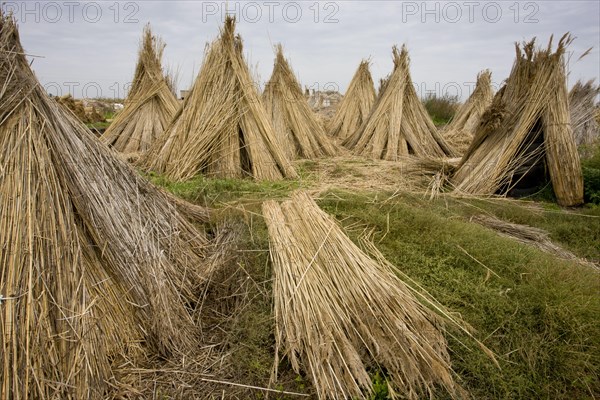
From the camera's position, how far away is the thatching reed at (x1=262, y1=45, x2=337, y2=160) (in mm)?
7816

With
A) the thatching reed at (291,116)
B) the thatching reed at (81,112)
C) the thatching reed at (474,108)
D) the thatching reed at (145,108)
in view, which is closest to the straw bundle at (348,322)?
the thatching reed at (291,116)

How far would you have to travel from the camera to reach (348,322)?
2.42 meters

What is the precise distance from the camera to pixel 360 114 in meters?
11.4

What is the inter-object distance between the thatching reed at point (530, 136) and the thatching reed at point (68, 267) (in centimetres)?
399

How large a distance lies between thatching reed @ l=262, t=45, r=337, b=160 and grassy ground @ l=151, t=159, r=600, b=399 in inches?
137

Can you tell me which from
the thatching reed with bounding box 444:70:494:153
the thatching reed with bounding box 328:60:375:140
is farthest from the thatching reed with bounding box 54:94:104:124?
the thatching reed with bounding box 444:70:494:153

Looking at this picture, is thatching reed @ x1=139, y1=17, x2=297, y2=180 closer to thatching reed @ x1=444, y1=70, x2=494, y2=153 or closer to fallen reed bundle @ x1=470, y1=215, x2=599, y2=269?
fallen reed bundle @ x1=470, y1=215, x2=599, y2=269

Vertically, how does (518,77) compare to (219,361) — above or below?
above

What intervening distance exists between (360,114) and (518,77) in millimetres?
6094

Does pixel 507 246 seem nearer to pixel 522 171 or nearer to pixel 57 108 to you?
pixel 522 171

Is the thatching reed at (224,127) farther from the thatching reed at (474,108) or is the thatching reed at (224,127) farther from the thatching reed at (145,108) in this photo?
the thatching reed at (474,108)

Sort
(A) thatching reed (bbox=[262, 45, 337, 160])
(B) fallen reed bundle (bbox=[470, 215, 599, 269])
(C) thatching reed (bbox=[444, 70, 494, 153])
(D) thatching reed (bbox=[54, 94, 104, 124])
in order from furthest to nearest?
1. (C) thatching reed (bbox=[444, 70, 494, 153])
2. (D) thatching reed (bbox=[54, 94, 104, 124])
3. (A) thatching reed (bbox=[262, 45, 337, 160])
4. (B) fallen reed bundle (bbox=[470, 215, 599, 269])

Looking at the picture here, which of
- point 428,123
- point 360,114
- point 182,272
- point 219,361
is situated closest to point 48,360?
point 219,361

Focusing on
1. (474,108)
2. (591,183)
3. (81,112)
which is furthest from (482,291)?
(81,112)
